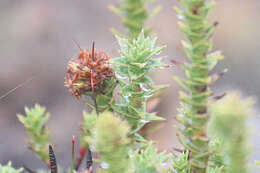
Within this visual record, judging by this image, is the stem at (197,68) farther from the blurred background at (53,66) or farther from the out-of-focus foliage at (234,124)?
the blurred background at (53,66)

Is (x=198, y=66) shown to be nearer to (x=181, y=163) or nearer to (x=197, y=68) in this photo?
(x=197, y=68)


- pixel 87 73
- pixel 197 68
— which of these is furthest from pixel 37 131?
pixel 197 68

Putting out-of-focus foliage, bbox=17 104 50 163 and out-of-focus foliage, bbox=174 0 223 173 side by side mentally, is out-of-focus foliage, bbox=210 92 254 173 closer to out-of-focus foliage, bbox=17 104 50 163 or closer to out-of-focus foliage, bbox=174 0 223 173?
out-of-focus foliage, bbox=174 0 223 173

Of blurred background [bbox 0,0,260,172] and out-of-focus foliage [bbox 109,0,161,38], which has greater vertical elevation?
blurred background [bbox 0,0,260,172]

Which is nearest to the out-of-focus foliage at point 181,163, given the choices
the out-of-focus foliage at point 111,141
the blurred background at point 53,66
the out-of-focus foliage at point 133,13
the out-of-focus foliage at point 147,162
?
the out-of-focus foliage at point 147,162

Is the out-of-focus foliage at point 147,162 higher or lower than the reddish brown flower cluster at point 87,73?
lower

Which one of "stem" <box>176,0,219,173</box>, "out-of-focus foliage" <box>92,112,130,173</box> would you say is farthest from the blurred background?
"out-of-focus foliage" <box>92,112,130,173</box>
